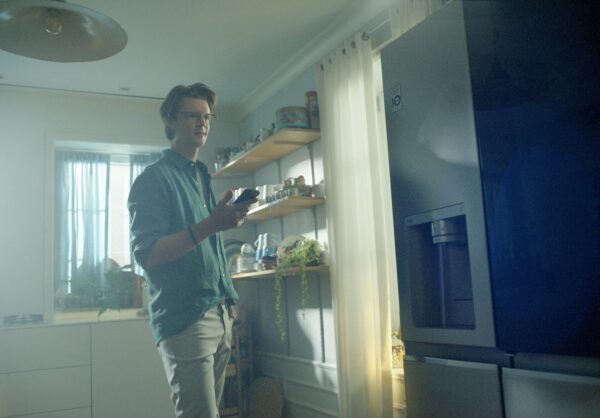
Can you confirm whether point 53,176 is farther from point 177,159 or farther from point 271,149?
point 177,159

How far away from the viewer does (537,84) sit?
972 mm

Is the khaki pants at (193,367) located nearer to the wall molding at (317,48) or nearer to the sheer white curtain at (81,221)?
the wall molding at (317,48)

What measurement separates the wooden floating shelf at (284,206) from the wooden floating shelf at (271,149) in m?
0.36

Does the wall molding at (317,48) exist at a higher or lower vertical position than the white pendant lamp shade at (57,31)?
higher

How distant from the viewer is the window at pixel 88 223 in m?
4.07

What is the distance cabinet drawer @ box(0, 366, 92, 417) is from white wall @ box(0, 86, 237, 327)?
0.50 metres

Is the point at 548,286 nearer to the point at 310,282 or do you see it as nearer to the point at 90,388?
the point at 310,282

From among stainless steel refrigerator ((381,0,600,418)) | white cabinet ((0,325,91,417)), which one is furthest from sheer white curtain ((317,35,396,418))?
white cabinet ((0,325,91,417))

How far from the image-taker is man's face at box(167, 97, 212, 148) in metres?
1.82

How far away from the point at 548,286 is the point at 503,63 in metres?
0.38

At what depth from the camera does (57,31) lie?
1.94m

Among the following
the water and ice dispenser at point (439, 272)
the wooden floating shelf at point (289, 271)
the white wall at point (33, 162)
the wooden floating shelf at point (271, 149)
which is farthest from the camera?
the white wall at point (33, 162)

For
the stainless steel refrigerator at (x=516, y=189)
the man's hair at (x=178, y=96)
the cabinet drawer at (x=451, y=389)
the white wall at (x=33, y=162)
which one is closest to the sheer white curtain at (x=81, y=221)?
the white wall at (x=33, y=162)

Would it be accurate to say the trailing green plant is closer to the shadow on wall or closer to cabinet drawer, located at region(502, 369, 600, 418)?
the shadow on wall
